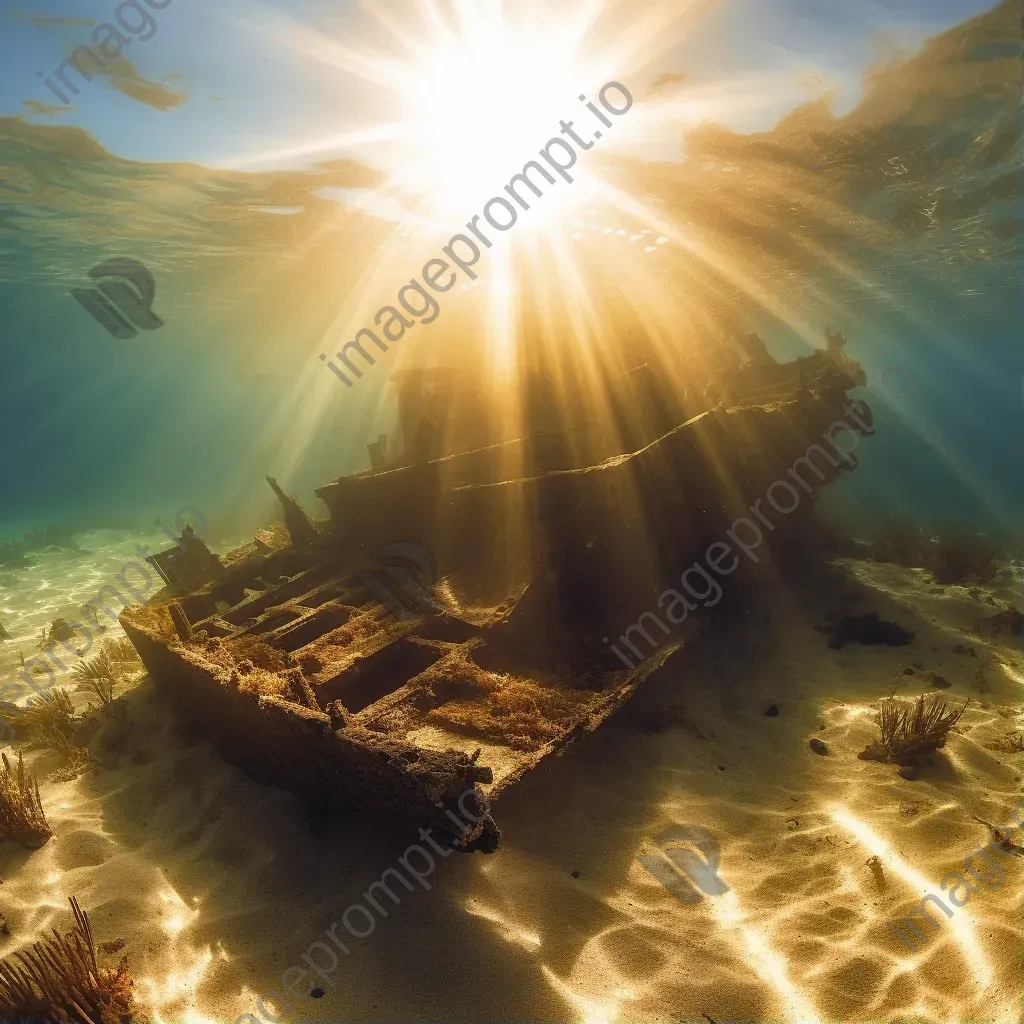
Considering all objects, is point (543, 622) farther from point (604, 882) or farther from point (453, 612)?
point (604, 882)

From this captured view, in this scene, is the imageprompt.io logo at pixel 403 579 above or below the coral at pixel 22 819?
above

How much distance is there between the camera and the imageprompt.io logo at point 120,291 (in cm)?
2806

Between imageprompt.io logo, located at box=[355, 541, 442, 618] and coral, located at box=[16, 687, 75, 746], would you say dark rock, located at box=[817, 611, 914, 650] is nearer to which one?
imageprompt.io logo, located at box=[355, 541, 442, 618]

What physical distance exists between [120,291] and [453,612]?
4061 centimetres

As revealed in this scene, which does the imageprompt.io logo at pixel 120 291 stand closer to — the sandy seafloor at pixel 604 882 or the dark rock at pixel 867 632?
the sandy seafloor at pixel 604 882

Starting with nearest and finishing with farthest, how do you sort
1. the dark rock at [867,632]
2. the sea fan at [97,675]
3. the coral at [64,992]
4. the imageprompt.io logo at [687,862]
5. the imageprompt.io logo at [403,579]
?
1. the coral at [64,992]
2. the imageprompt.io logo at [687,862]
3. the imageprompt.io logo at [403,579]
4. the dark rock at [867,632]
5. the sea fan at [97,675]

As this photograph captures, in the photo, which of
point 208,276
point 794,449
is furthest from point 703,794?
point 208,276

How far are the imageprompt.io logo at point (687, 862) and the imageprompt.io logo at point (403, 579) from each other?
2.98 metres

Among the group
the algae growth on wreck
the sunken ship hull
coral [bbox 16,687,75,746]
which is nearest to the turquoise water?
the algae growth on wreck

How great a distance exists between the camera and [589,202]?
1841cm

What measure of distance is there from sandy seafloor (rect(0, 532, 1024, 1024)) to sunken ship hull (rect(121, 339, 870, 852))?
22.6 inches

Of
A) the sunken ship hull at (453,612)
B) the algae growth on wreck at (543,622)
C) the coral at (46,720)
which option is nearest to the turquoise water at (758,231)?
the algae growth on wreck at (543,622)

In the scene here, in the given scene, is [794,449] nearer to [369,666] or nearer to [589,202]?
[369,666]

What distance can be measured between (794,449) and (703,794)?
226 inches
